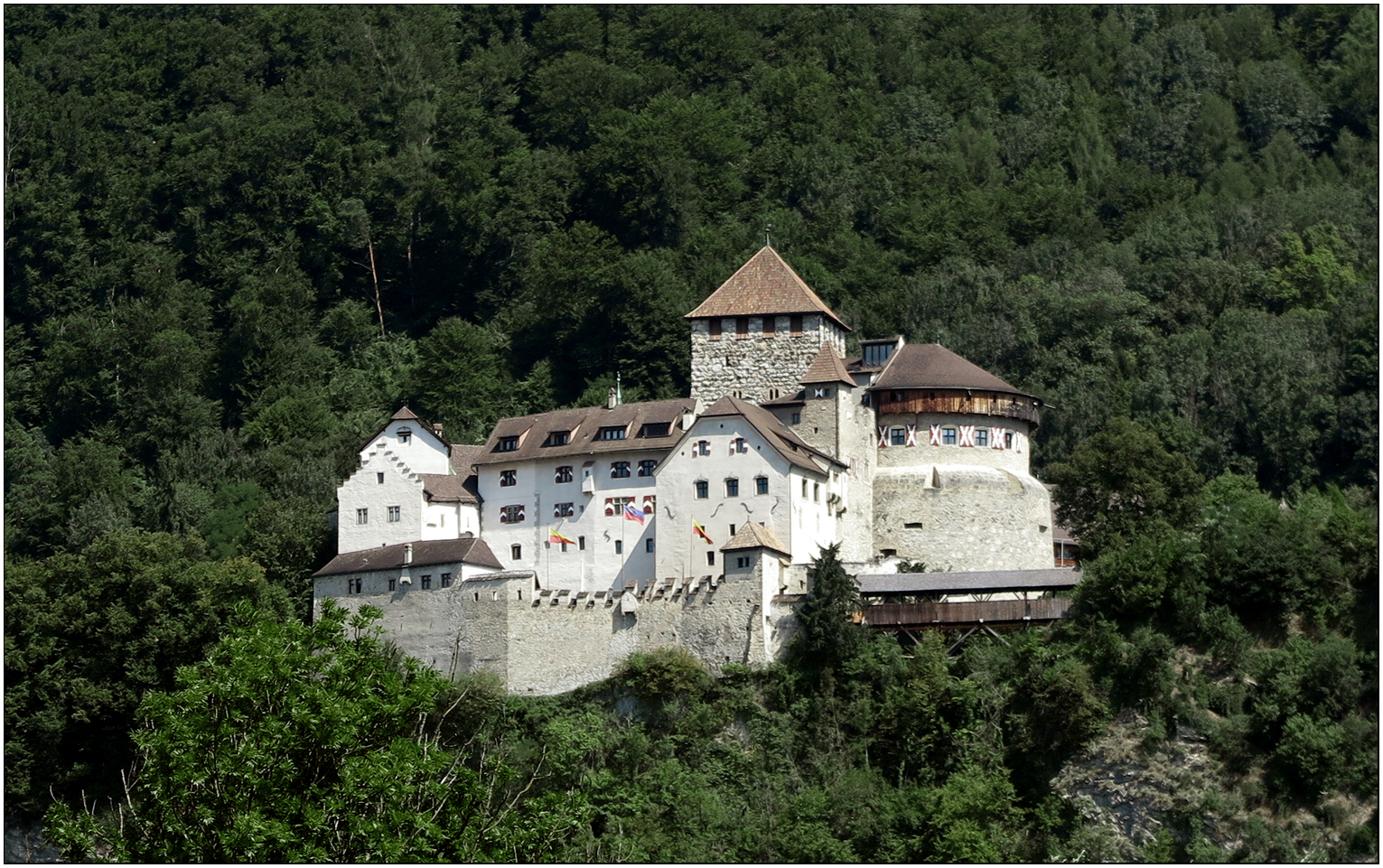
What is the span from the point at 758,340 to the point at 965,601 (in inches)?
584

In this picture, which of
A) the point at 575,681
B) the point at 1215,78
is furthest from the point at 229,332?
the point at 1215,78

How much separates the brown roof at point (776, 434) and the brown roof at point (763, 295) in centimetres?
570

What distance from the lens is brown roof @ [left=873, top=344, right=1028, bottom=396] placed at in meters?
75.5

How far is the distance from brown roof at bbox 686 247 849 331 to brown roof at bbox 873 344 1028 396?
293cm

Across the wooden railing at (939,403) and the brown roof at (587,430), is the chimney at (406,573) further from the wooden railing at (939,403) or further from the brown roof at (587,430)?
the wooden railing at (939,403)

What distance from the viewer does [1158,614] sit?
63.1 m

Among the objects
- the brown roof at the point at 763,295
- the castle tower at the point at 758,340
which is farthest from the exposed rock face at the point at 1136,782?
the brown roof at the point at 763,295

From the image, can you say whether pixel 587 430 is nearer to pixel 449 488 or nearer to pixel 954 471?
pixel 449 488

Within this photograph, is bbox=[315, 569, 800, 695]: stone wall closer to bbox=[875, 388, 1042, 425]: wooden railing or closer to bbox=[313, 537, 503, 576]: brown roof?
bbox=[313, 537, 503, 576]: brown roof

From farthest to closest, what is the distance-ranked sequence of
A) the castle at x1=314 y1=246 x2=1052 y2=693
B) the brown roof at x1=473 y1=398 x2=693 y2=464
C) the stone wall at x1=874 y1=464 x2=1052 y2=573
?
the stone wall at x1=874 y1=464 x2=1052 y2=573
the brown roof at x1=473 y1=398 x2=693 y2=464
the castle at x1=314 y1=246 x2=1052 y2=693

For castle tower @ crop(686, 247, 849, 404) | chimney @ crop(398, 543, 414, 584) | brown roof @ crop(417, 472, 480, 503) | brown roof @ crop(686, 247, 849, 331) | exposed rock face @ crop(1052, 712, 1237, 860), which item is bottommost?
exposed rock face @ crop(1052, 712, 1237, 860)

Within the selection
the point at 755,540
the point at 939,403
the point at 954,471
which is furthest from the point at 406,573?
the point at 939,403

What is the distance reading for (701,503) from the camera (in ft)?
231

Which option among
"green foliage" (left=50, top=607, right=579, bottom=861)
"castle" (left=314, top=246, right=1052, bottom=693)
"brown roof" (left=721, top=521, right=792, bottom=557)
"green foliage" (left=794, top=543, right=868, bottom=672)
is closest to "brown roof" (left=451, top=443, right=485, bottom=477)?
"castle" (left=314, top=246, right=1052, bottom=693)
